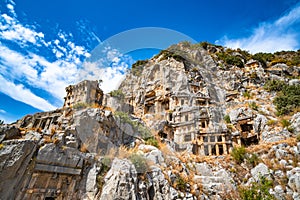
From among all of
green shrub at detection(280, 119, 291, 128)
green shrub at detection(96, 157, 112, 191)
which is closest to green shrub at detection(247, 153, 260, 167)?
Answer: green shrub at detection(280, 119, 291, 128)

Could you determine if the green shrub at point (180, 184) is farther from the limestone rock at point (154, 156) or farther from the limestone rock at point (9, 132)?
the limestone rock at point (9, 132)

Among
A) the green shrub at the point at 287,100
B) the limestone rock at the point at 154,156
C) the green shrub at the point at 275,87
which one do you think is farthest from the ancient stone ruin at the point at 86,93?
the green shrub at the point at 275,87

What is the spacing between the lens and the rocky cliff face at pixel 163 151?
290 inches

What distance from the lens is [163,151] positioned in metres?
12.0

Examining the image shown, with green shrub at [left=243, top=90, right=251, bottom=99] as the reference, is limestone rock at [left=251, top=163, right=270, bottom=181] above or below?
below

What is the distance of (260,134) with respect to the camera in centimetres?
1611

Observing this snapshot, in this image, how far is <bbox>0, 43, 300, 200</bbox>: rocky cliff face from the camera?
738 centimetres

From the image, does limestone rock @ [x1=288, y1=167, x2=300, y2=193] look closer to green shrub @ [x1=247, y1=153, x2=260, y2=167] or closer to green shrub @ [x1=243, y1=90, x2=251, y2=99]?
green shrub @ [x1=247, y1=153, x2=260, y2=167]

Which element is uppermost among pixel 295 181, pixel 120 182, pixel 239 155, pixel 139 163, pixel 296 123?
pixel 296 123

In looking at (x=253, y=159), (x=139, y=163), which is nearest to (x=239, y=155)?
(x=253, y=159)

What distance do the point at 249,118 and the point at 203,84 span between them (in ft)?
35.3

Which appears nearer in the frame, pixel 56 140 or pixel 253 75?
pixel 56 140

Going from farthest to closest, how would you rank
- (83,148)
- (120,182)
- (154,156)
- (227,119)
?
1. (227,119)
2. (154,156)
3. (83,148)
4. (120,182)

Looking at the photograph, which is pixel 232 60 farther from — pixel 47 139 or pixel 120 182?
pixel 47 139
